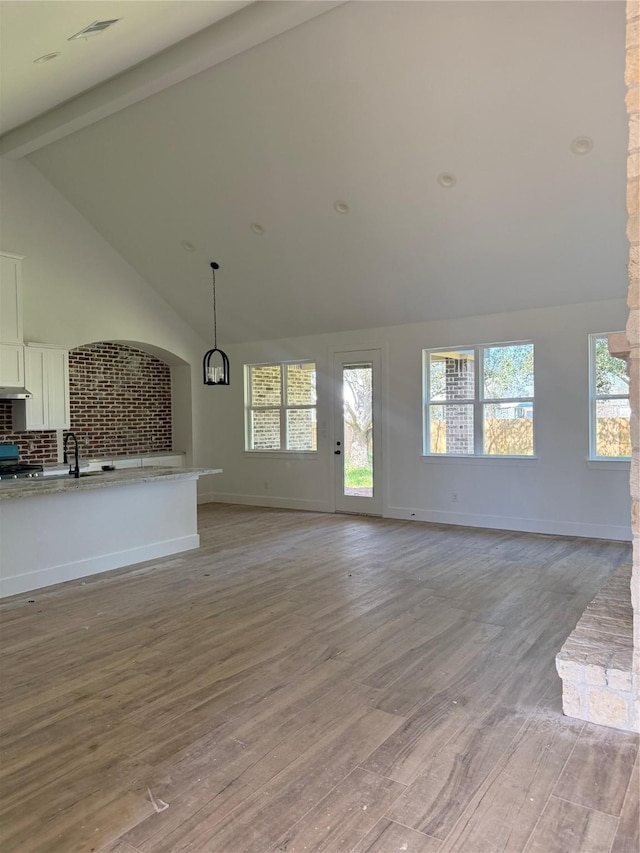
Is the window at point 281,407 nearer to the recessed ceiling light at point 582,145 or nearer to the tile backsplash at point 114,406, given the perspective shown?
the tile backsplash at point 114,406

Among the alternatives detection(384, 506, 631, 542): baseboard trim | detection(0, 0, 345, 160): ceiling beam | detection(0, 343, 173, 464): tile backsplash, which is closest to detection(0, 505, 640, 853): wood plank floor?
detection(384, 506, 631, 542): baseboard trim

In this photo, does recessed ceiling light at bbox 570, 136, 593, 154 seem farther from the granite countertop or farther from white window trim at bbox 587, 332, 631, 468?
the granite countertop

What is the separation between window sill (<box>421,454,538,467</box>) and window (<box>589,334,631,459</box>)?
67 centimetres

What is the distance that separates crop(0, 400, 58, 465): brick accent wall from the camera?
6.62 m

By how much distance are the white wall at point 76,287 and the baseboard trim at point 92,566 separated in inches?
118

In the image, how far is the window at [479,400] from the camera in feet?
21.5

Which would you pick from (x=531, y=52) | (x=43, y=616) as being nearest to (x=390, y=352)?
(x=531, y=52)

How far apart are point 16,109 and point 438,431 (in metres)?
5.43

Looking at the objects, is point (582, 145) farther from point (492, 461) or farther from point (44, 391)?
point (44, 391)

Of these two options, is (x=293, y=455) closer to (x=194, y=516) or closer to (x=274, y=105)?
(x=194, y=516)

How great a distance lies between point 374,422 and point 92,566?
391 centimetres

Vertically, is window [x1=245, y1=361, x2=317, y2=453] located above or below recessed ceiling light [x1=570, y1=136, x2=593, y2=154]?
below

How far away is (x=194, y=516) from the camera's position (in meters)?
6.02

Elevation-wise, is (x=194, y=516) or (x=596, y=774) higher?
(x=194, y=516)
